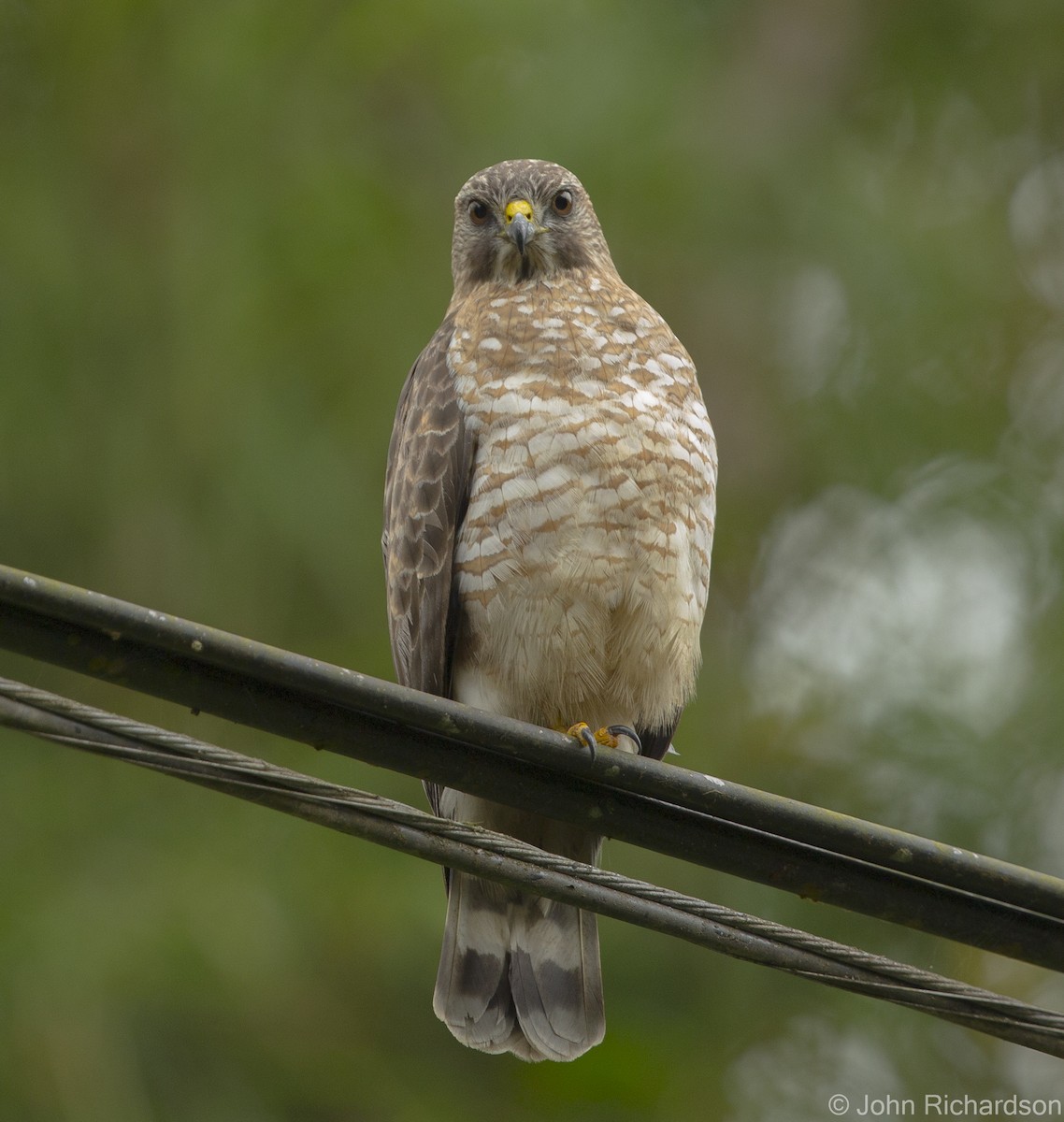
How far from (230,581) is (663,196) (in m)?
2.69

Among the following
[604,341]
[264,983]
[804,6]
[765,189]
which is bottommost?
[264,983]

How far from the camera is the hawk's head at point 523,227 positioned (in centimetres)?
396

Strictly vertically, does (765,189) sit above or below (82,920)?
above

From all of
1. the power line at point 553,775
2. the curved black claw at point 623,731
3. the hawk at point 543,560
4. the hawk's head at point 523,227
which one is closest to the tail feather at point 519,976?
the hawk at point 543,560

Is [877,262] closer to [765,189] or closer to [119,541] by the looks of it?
[765,189]

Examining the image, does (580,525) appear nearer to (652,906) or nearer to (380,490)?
(652,906)

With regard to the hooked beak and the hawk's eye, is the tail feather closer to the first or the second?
the hooked beak

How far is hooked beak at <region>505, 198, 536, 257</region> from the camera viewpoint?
12.9 feet

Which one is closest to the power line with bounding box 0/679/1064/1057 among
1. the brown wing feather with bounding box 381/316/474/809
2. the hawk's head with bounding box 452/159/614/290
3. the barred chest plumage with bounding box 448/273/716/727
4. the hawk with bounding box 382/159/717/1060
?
the hawk with bounding box 382/159/717/1060

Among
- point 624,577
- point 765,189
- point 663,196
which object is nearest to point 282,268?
point 663,196

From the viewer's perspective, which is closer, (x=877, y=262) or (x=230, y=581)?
(x=230, y=581)

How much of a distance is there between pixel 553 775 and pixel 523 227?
190cm

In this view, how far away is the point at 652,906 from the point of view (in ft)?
7.50

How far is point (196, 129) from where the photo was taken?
6.67 meters
